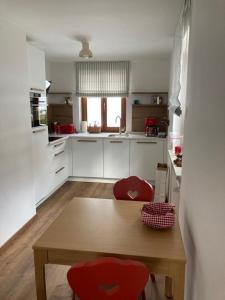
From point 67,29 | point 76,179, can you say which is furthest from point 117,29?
point 76,179

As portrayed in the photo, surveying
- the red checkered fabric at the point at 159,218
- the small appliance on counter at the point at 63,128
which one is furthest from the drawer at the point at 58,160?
the red checkered fabric at the point at 159,218

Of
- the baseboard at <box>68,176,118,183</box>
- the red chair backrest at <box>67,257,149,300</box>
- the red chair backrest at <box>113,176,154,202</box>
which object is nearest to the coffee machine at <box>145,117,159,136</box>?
the baseboard at <box>68,176,118,183</box>

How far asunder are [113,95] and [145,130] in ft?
3.02

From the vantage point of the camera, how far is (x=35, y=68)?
3268 mm

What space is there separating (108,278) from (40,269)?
0.47 m

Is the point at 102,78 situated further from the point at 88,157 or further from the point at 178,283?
the point at 178,283

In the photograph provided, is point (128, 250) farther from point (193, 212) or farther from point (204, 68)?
point (204, 68)

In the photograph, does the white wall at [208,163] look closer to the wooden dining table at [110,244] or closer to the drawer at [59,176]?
the wooden dining table at [110,244]

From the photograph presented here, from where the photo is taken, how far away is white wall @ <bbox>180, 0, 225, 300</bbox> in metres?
0.92

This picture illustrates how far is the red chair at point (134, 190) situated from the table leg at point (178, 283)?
2.79 feet

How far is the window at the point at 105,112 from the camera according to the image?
16.8 ft

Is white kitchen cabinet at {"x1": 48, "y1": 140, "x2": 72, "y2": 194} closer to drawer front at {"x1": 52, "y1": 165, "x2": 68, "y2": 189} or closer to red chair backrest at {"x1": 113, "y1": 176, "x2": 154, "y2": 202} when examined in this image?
drawer front at {"x1": 52, "y1": 165, "x2": 68, "y2": 189}

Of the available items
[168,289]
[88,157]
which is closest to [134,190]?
[168,289]

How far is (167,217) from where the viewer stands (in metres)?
Answer: 1.48
